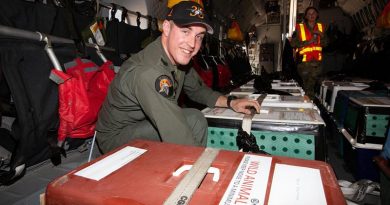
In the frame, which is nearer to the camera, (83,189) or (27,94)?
(83,189)

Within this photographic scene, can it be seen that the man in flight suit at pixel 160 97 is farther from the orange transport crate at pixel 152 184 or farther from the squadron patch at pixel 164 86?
the orange transport crate at pixel 152 184

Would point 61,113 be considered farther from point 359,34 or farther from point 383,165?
point 359,34

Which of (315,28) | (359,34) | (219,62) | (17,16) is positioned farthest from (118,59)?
(359,34)

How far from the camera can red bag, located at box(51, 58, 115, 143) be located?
162 centimetres

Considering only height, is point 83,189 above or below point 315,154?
above

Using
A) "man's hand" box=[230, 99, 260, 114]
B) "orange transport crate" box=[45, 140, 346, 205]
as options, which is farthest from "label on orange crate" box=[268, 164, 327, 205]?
"man's hand" box=[230, 99, 260, 114]

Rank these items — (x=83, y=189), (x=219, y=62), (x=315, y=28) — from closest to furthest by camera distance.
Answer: (x=83, y=189) → (x=315, y=28) → (x=219, y=62)

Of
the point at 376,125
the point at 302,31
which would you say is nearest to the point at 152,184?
the point at 376,125

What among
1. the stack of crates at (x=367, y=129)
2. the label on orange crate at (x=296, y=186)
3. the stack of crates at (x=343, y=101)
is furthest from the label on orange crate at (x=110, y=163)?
the stack of crates at (x=343, y=101)

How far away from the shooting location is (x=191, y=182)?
675mm

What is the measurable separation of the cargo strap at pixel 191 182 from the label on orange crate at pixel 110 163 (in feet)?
0.88

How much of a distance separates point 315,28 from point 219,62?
2102 millimetres

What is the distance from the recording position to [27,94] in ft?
4.83

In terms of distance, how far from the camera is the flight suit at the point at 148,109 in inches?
50.1
